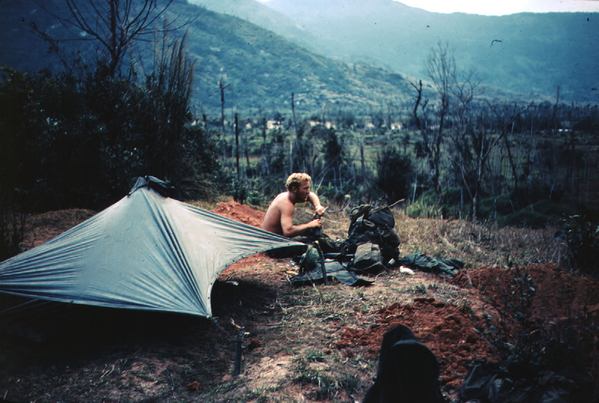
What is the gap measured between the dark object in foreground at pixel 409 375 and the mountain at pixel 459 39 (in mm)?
39447

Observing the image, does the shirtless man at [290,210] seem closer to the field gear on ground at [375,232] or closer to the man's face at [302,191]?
the man's face at [302,191]

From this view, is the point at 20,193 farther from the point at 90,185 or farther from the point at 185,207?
the point at 185,207

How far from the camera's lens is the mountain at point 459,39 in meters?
53.2

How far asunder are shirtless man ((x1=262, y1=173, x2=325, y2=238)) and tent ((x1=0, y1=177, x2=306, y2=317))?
0.74 m

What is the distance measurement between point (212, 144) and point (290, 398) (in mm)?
10508

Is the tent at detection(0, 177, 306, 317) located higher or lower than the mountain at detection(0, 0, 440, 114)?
lower

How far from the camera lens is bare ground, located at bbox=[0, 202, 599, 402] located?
2.56 metres

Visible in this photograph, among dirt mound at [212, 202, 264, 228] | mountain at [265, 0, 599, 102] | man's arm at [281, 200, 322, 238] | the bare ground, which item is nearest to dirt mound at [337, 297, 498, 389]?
the bare ground

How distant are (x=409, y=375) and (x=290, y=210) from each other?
3119mm

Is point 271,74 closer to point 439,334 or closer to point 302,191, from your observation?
point 302,191

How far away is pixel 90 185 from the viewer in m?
8.01

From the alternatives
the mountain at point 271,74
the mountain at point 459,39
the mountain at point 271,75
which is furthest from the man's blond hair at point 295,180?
the mountain at point 271,74

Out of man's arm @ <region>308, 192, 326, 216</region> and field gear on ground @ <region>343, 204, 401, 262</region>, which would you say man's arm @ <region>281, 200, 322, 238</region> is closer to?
man's arm @ <region>308, 192, 326, 216</region>

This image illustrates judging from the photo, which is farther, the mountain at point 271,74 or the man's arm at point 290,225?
the mountain at point 271,74
